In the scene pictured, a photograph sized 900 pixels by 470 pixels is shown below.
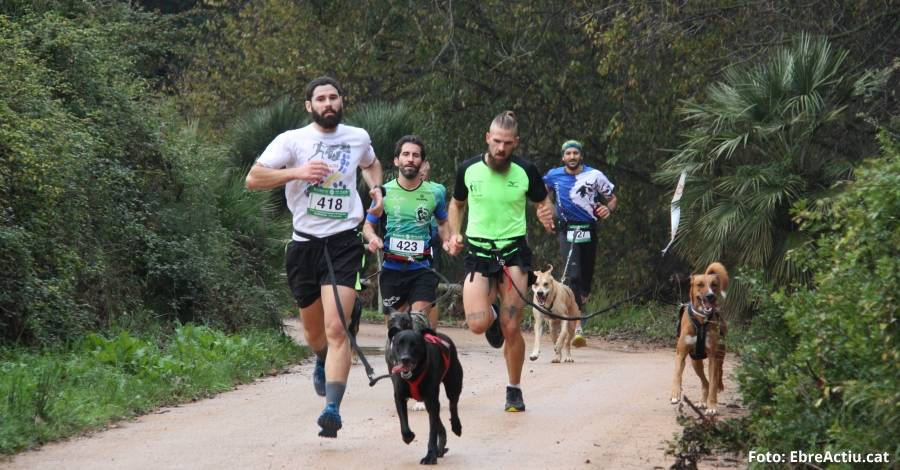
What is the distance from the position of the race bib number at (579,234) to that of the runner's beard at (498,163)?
5852 mm

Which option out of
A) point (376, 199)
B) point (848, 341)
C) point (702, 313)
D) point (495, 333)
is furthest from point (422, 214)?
point (848, 341)

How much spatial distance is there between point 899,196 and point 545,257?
17780 millimetres

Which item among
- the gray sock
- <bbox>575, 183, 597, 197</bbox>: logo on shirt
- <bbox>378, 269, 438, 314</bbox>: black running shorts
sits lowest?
the gray sock

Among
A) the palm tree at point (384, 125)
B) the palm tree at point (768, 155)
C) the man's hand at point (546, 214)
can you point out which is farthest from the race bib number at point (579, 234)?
the man's hand at point (546, 214)

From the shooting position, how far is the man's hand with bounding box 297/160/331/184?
795cm

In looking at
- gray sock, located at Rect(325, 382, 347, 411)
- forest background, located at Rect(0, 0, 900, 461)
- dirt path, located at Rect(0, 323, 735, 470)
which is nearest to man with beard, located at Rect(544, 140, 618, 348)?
forest background, located at Rect(0, 0, 900, 461)

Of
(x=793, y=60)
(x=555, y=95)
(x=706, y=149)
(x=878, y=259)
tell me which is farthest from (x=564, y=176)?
(x=878, y=259)

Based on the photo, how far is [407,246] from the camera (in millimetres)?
10664

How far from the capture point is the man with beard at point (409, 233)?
10656mm

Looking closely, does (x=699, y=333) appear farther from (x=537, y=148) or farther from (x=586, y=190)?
(x=537, y=148)

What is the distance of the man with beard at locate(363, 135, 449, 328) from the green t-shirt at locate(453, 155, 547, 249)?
109 cm

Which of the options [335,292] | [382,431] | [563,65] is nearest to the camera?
[335,292]

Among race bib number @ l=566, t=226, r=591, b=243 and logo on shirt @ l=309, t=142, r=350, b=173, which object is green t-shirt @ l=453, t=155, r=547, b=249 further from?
race bib number @ l=566, t=226, r=591, b=243

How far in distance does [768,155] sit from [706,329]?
19.3ft
